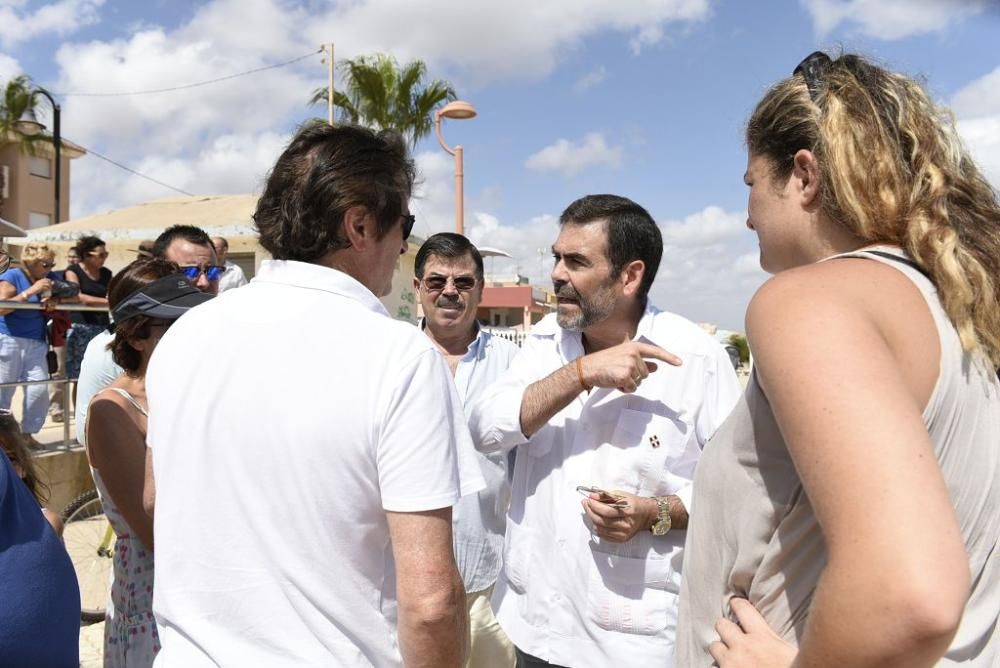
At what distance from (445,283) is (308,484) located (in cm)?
239

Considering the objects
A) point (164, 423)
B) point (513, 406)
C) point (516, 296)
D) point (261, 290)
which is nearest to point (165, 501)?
point (164, 423)

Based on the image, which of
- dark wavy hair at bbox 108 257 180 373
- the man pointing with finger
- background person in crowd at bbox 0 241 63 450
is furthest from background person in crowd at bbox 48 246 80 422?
the man pointing with finger

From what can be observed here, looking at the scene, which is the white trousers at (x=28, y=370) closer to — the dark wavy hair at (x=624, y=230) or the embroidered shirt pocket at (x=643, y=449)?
the dark wavy hair at (x=624, y=230)

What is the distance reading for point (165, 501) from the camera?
5.02 feet

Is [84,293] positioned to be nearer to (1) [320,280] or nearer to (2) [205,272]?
(2) [205,272]

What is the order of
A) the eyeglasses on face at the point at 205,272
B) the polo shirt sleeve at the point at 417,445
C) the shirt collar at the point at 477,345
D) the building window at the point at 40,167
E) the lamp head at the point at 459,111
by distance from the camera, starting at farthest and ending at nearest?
the building window at the point at 40,167 < the lamp head at the point at 459,111 < the eyeglasses on face at the point at 205,272 < the shirt collar at the point at 477,345 < the polo shirt sleeve at the point at 417,445

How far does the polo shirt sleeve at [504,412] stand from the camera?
2.41m

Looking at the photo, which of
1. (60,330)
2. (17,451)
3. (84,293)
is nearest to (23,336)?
(84,293)

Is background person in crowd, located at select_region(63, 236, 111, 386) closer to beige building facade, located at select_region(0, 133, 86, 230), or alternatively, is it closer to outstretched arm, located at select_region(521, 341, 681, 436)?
outstretched arm, located at select_region(521, 341, 681, 436)

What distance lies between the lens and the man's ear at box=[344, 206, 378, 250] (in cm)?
157

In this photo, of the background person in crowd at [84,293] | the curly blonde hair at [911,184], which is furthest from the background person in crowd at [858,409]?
the background person in crowd at [84,293]

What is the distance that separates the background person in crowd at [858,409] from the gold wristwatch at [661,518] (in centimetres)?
88

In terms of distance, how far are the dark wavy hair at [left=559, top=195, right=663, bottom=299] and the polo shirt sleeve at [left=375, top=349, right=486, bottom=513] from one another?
1341mm

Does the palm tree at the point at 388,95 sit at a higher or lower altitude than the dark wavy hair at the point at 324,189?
higher
